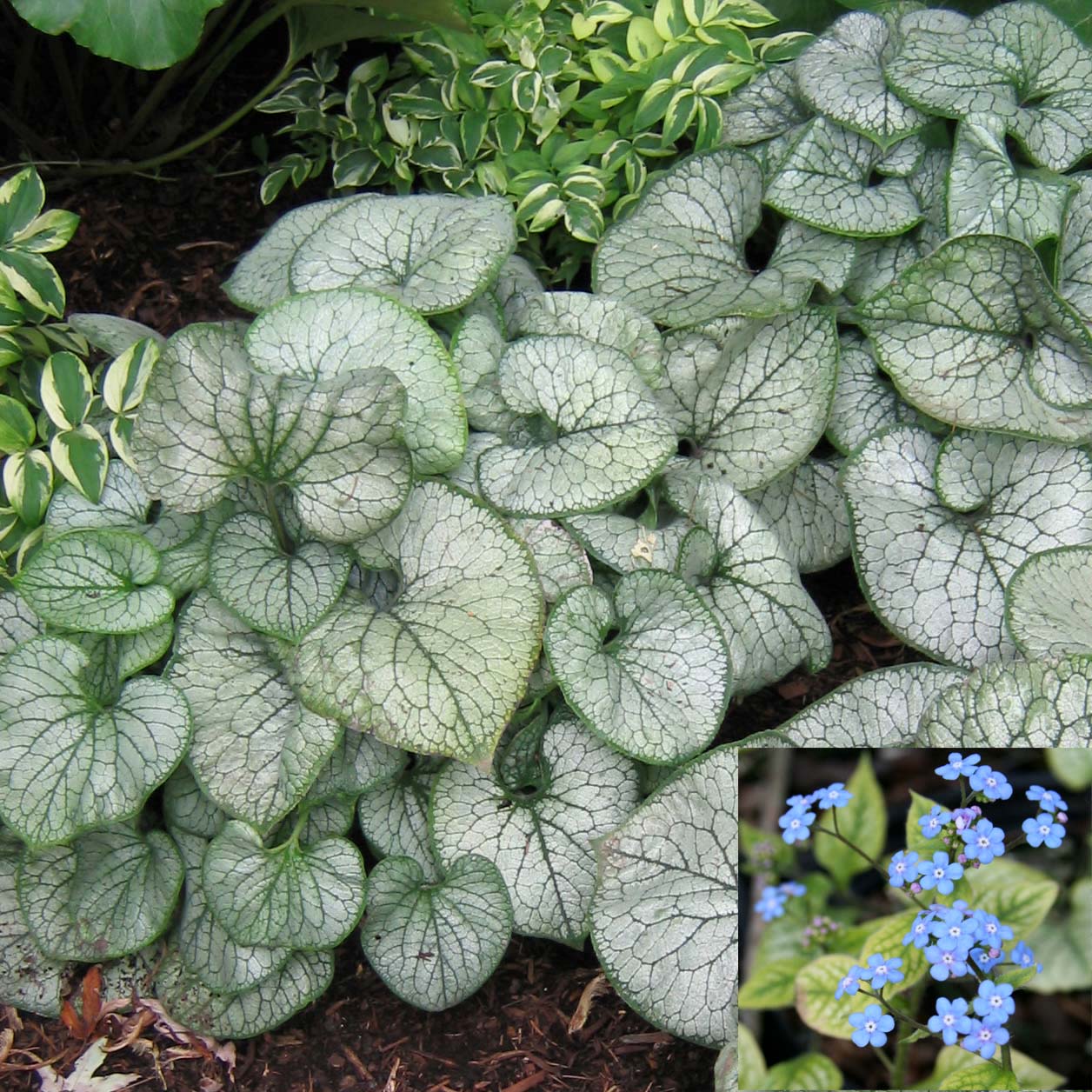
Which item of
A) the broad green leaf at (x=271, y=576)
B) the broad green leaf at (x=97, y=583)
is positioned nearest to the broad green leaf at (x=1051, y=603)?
→ the broad green leaf at (x=271, y=576)

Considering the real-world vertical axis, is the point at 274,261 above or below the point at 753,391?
above

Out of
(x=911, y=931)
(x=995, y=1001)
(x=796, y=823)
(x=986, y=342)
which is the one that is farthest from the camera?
(x=986, y=342)

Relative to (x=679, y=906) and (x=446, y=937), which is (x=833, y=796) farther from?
(x=446, y=937)

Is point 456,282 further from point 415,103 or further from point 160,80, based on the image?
point 160,80

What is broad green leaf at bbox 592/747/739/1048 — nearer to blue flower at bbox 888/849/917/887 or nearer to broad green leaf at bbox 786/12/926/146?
blue flower at bbox 888/849/917/887

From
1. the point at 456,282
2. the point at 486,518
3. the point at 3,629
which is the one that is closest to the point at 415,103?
the point at 456,282

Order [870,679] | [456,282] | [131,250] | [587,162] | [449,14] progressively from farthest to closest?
[131,250]
[587,162]
[449,14]
[456,282]
[870,679]

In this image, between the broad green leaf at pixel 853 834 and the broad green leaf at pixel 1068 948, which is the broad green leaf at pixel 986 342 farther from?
the broad green leaf at pixel 1068 948

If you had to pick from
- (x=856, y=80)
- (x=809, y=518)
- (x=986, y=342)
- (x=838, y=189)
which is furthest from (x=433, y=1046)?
(x=856, y=80)
